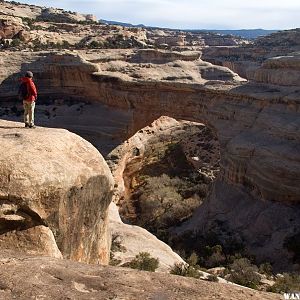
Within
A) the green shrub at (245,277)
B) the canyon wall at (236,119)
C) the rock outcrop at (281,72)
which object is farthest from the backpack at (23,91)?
the rock outcrop at (281,72)

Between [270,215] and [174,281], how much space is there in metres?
15.9

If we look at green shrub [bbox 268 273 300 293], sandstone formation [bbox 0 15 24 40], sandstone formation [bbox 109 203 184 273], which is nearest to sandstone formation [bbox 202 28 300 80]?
sandstone formation [bbox 0 15 24 40]

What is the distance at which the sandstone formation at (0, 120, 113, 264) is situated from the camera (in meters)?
8.80

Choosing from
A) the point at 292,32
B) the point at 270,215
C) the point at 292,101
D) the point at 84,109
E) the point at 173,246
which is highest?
the point at 292,32

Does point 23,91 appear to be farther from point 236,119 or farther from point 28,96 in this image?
point 236,119

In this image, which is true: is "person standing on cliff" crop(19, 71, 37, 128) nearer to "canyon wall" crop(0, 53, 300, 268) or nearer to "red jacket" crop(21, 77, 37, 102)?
"red jacket" crop(21, 77, 37, 102)

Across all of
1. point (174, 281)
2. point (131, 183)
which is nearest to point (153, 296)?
point (174, 281)

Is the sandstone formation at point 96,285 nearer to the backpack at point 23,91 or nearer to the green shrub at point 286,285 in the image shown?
the backpack at point 23,91

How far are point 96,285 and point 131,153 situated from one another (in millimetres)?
27973

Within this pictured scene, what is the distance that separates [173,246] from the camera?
2305 centimetres

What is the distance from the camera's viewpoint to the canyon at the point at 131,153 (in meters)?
9.12

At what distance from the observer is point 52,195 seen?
9477 millimetres

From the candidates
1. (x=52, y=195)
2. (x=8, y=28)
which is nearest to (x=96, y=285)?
(x=52, y=195)

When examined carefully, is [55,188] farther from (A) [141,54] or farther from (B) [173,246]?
(A) [141,54]
